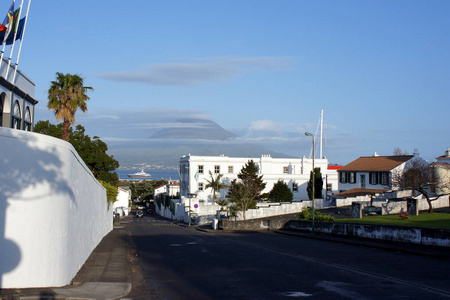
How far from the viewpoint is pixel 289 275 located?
14539mm

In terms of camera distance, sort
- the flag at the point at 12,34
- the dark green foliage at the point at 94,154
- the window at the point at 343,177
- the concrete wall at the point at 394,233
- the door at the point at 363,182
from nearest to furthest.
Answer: the concrete wall at the point at 394,233 → the flag at the point at 12,34 → the dark green foliage at the point at 94,154 → the door at the point at 363,182 → the window at the point at 343,177

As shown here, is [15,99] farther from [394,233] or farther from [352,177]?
[352,177]

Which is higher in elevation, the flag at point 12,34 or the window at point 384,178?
the flag at point 12,34

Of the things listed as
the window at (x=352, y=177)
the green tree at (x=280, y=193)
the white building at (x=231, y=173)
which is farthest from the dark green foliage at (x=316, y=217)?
the white building at (x=231, y=173)

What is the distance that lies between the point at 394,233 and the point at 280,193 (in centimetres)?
5055

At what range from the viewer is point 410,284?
41.4ft

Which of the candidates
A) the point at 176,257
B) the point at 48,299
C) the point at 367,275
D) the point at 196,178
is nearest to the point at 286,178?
the point at 196,178

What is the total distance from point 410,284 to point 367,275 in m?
1.93

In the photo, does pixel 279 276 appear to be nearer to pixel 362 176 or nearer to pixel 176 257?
pixel 176 257

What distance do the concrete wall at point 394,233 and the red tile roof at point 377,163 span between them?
3593 cm

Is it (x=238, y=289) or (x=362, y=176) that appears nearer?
(x=238, y=289)

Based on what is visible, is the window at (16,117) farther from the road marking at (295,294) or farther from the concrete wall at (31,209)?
the road marking at (295,294)

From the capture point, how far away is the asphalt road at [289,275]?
11562 millimetres

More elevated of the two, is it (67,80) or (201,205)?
(67,80)
